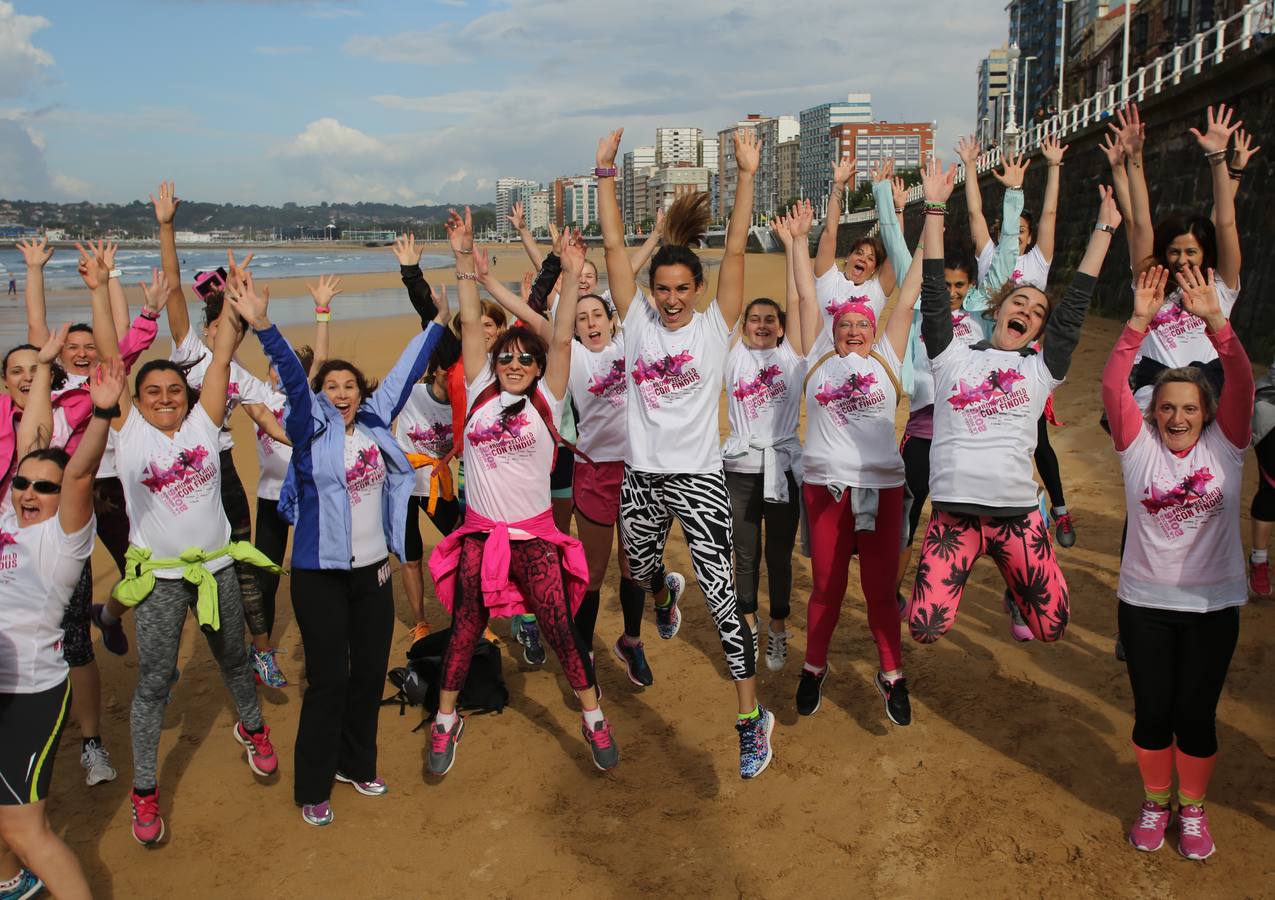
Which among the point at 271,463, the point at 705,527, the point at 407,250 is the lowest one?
the point at 705,527

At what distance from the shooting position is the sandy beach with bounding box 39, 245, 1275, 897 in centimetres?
384

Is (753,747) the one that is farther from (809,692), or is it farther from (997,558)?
(997,558)

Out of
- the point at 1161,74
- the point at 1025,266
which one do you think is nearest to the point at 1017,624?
the point at 1025,266

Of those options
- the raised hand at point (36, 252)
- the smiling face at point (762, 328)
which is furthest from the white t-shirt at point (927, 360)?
the raised hand at point (36, 252)

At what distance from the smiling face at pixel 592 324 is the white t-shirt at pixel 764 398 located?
82cm

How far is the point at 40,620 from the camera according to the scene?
353 centimetres

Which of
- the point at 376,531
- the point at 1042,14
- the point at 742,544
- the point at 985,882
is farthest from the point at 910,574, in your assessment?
the point at 1042,14

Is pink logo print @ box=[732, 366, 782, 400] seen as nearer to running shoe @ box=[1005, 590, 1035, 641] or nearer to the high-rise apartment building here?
running shoe @ box=[1005, 590, 1035, 641]

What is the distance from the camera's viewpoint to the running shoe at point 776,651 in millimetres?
5707

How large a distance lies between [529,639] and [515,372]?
2080 millimetres

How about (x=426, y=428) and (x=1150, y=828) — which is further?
(x=426, y=428)

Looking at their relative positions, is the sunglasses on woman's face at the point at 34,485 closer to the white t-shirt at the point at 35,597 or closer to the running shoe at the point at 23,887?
the white t-shirt at the point at 35,597

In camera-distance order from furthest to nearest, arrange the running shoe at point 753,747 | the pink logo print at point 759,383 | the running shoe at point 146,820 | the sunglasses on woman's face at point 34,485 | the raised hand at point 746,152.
A: 1. the pink logo print at point 759,383
2. the raised hand at point 746,152
3. the running shoe at point 753,747
4. the running shoe at point 146,820
5. the sunglasses on woman's face at point 34,485

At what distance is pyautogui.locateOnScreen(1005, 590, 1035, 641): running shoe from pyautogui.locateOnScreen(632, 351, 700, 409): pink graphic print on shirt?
2423 mm
